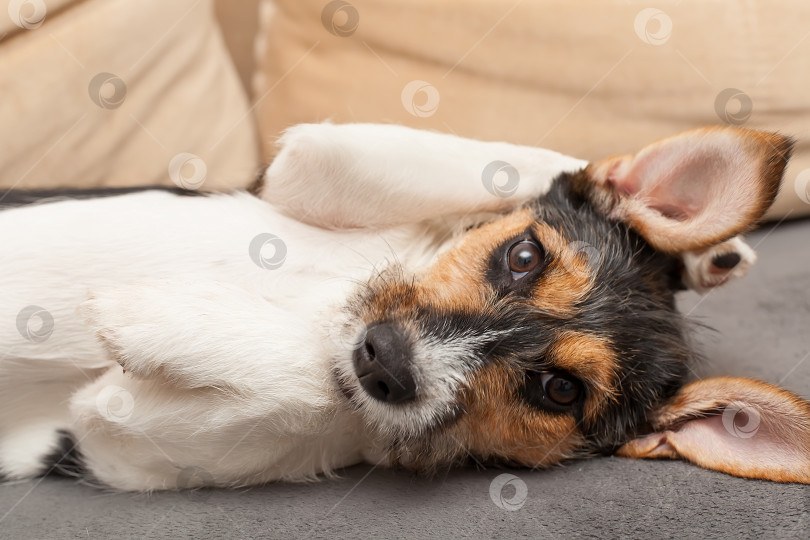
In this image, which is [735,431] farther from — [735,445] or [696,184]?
[696,184]

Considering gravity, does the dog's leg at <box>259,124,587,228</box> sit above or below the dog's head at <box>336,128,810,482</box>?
above

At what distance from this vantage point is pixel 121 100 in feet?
8.71

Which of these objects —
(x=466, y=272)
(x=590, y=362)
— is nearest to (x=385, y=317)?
(x=466, y=272)

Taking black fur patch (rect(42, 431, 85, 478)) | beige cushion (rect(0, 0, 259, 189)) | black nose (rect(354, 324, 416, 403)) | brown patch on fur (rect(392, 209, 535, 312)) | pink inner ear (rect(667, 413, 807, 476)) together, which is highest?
beige cushion (rect(0, 0, 259, 189))

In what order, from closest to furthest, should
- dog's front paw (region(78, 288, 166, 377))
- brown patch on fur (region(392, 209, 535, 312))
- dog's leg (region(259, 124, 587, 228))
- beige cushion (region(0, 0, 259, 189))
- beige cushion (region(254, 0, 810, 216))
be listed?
dog's front paw (region(78, 288, 166, 377)) < brown patch on fur (region(392, 209, 535, 312)) < dog's leg (region(259, 124, 587, 228)) < beige cushion (region(0, 0, 259, 189)) < beige cushion (region(254, 0, 810, 216))

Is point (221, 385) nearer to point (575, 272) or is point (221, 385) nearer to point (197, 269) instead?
point (197, 269)

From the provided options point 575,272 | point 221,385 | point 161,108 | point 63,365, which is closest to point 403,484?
point 221,385

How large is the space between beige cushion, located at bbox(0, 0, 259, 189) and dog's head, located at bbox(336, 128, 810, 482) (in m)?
1.11

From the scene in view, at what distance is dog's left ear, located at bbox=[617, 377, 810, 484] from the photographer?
1592 millimetres

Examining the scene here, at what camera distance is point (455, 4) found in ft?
9.12

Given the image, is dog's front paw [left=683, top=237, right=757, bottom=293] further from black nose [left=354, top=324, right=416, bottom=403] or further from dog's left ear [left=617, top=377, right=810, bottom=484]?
black nose [left=354, top=324, right=416, bottom=403]

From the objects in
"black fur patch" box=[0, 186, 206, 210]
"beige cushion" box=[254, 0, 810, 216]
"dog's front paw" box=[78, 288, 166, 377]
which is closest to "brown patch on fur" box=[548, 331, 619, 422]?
"dog's front paw" box=[78, 288, 166, 377]

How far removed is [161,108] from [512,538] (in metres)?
2.23

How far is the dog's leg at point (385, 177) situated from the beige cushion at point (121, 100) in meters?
0.56
